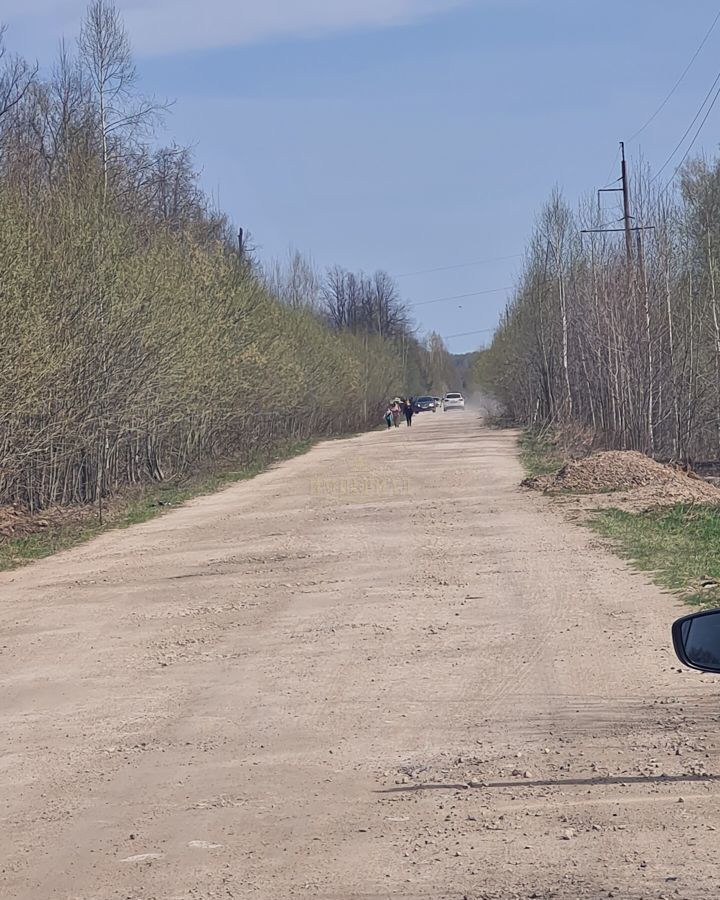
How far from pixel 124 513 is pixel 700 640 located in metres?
18.8

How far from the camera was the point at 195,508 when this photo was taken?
74.9 ft

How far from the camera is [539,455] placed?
114 ft

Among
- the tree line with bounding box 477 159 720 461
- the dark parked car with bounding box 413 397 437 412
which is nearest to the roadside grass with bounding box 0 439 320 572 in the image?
the tree line with bounding box 477 159 720 461

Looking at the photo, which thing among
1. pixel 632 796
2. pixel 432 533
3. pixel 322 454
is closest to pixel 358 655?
pixel 632 796

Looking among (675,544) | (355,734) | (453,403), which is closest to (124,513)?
(675,544)

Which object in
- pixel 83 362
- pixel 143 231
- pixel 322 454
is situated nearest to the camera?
pixel 83 362

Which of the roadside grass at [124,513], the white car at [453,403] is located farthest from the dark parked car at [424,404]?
the roadside grass at [124,513]

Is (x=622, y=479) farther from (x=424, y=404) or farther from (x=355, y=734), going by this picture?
(x=424, y=404)

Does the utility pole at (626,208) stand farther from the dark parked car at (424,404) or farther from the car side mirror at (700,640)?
the dark parked car at (424,404)

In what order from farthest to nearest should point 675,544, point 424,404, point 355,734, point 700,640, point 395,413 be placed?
point 424,404, point 395,413, point 675,544, point 355,734, point 700,640

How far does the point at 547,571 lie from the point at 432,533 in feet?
12.8

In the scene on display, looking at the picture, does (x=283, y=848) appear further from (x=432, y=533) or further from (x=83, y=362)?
(x=83, y=362)

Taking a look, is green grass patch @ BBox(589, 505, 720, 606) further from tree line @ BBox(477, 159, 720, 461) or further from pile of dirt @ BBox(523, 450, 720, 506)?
tree line @ BBox(477, 159, 720, 461)

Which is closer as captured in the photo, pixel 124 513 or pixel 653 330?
pixel 124 513
